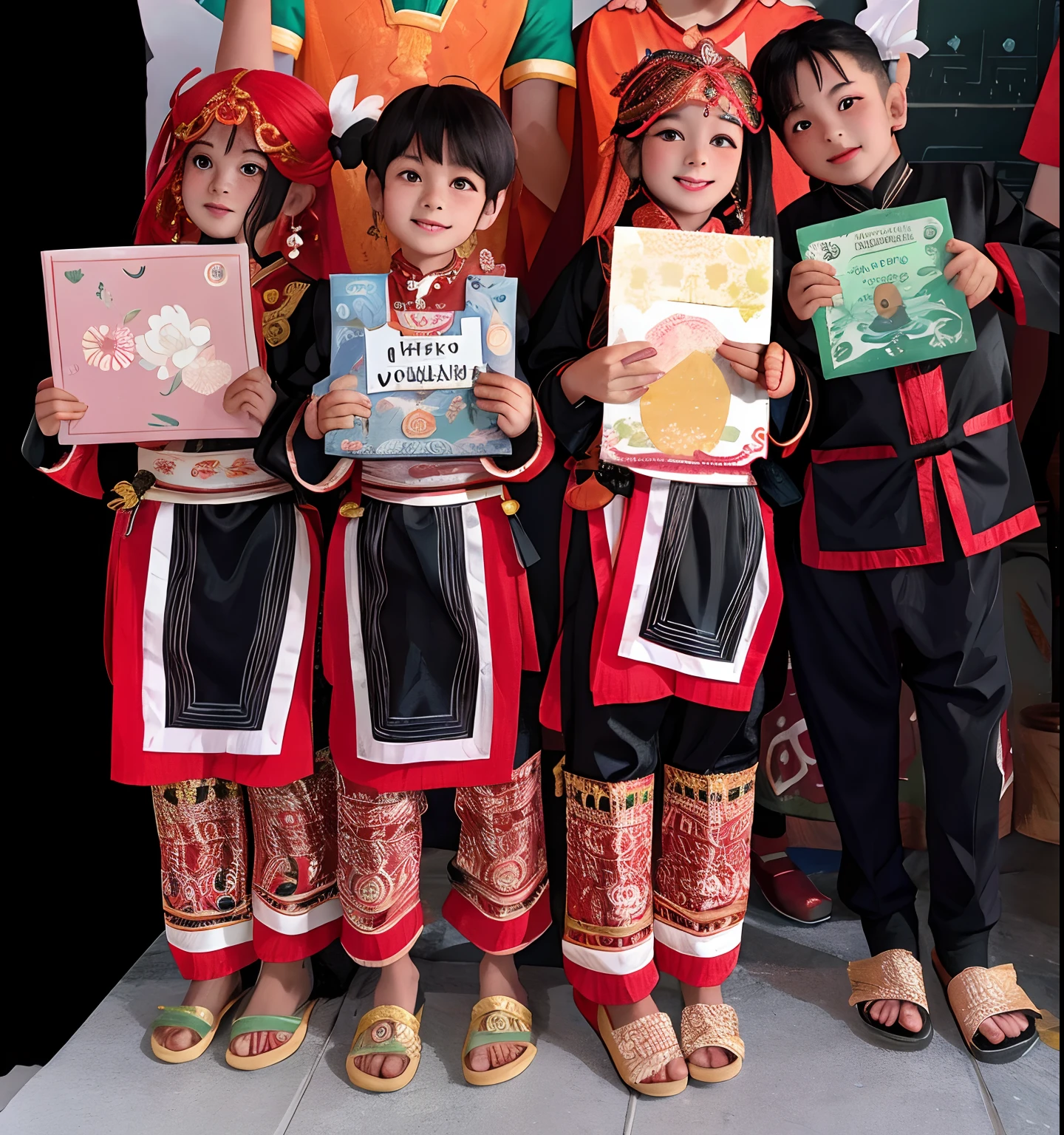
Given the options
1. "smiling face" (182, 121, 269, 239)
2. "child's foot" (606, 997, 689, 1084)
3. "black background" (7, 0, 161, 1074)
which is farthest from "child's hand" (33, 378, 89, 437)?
"child's foot" (606, 997, 689, 1084)

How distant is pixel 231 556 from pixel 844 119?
1.17m

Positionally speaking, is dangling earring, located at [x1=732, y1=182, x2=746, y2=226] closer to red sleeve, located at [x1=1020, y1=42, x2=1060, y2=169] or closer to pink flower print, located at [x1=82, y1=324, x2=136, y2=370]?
red sleeve, located at [x1=1020, y1=42, x2=1060, y2=169]

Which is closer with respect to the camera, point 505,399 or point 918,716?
point 505,399

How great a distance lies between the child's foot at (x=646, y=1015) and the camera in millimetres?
1513

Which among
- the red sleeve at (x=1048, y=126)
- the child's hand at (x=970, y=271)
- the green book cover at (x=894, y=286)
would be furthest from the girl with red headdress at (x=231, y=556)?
the red sleeve at (x=1048, y=126)

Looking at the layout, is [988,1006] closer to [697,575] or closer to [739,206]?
[697,575]

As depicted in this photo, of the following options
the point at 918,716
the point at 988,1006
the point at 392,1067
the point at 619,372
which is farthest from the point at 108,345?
the point at 988,1006

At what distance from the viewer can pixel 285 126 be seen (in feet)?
4.83

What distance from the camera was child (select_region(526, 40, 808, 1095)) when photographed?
143 cm

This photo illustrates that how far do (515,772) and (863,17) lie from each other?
5.16 feet

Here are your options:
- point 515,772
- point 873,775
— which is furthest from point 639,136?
point 873,775

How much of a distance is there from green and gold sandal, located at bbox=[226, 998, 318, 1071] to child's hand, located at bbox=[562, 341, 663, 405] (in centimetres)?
116

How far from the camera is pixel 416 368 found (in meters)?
1.42

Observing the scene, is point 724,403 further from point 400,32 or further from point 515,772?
point 400,32
